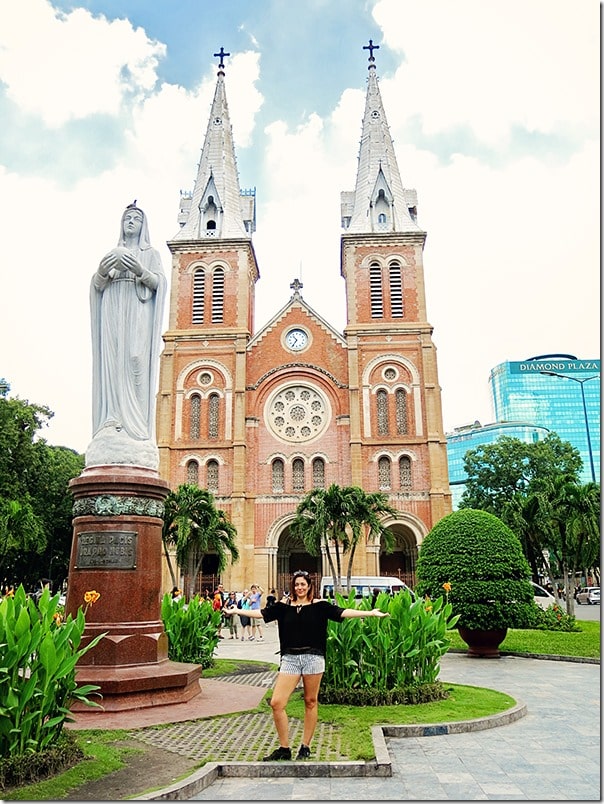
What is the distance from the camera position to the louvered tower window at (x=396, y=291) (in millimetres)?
35094

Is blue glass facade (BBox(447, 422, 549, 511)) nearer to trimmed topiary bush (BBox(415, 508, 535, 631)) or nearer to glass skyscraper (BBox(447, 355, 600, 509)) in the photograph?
glass skyscraper (BBox(447, 355, 600, 509))

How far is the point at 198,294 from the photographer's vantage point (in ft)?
119

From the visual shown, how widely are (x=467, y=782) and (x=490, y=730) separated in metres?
1.87

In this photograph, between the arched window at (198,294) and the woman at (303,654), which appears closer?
the woman at (303,654)

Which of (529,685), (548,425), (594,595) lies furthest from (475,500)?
(548,425)

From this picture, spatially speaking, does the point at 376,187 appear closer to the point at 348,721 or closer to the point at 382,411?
the point at 382,411

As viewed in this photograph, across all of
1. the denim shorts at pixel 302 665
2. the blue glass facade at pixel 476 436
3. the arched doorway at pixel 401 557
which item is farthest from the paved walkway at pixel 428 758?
the blue glass facade at pixel 476 436

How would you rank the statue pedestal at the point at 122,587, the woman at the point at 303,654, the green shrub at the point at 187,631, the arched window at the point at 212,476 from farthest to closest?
the arched window at the point at 212,476 → the green shrub at the point at 187,631 → the statue pedestal at the point at 122,587 → the woman at the point at 303,654

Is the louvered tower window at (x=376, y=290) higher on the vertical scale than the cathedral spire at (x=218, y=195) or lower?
lower

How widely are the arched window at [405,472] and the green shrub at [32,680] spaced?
28.0m

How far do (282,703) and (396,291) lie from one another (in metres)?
32.2

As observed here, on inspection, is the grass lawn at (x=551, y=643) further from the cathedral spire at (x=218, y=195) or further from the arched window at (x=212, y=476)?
the cathedral spire at (x=218, y=195)

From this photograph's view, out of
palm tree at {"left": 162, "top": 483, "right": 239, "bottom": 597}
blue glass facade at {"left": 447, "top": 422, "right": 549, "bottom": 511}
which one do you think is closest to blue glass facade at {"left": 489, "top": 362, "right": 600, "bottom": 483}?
blue glass facade at {"left": 447, "top": 422, "right": 549, "bottom": 511}

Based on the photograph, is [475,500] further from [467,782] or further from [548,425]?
[548,425]
